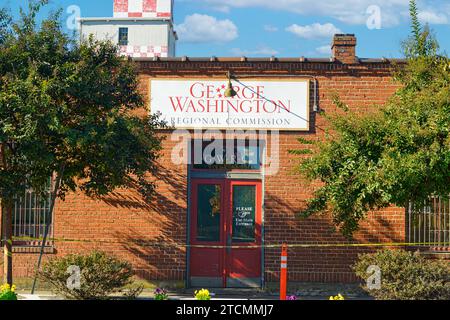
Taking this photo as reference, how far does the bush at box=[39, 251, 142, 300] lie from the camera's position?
11.5 meters

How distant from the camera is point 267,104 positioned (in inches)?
583

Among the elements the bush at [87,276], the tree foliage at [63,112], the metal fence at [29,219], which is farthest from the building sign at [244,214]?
the metal fence at [29,219]

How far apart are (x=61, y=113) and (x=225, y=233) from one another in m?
5.08

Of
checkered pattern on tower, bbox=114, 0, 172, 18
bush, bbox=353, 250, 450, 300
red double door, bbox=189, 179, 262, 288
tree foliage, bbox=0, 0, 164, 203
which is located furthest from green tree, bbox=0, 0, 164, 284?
checkered pattern on tower, bbox=114, 0, 172, 18

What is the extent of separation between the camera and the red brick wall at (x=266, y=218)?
14742 millimetres

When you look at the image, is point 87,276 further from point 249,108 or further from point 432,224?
point 432,224

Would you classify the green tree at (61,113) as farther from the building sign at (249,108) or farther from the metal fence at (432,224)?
the metal fence at (432,224)

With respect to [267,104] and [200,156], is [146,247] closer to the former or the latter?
[200,156]

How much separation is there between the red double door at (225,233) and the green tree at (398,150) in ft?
8.55

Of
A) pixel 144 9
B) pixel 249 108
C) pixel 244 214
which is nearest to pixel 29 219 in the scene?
pixel 244 214

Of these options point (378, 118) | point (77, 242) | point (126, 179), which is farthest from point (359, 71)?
point (77, 242)

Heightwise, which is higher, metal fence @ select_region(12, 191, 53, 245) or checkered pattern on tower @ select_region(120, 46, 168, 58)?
checkered pattern on tower @ select_region(120, 46, 168, 58)

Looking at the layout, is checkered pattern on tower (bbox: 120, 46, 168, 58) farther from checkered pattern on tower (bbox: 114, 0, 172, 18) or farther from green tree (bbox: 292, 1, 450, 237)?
green tree (bbox: 292, 1, 450, 237)

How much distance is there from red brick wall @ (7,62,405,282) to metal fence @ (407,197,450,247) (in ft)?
0.93
